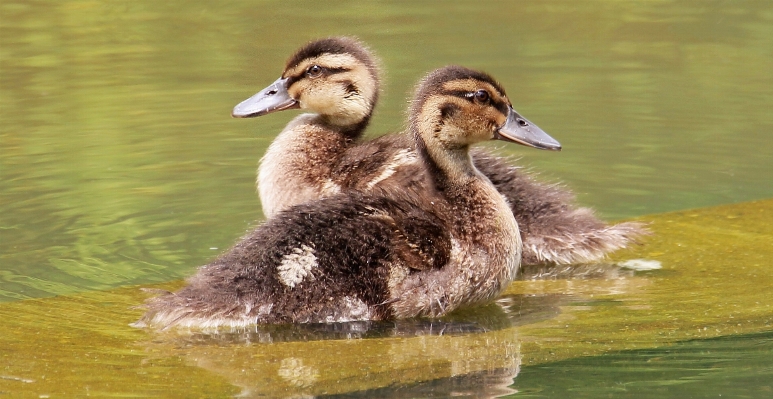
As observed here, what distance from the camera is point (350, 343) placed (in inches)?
205

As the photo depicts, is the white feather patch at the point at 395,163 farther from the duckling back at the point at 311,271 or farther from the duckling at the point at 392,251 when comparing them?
the duckling back at the point at 311,271

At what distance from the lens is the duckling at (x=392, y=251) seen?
528cm

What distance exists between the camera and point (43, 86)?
10039 mm

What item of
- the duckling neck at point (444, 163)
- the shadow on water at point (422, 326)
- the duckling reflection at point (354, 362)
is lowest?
the shadow on water at point (422, 326)

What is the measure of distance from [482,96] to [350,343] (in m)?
1.40

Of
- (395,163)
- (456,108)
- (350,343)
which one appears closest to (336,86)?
(395,163)

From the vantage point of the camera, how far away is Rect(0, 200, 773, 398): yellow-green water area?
4.72 metres

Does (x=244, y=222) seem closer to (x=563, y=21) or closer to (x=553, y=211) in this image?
(x=553, y=211)

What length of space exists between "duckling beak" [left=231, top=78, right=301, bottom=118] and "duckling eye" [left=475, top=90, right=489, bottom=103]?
142cm

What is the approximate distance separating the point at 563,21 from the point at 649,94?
2.54 meters

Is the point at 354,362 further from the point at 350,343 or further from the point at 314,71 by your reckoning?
the point at 314,71

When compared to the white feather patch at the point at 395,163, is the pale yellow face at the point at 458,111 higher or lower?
higher

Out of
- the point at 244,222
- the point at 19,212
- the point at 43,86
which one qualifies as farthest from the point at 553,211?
the point at 43,86

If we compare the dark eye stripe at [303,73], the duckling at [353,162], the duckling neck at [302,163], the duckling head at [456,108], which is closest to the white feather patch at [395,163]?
the duckling at [353,162]
